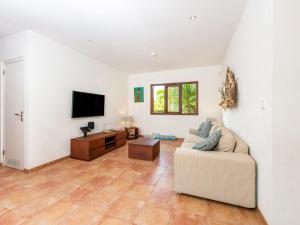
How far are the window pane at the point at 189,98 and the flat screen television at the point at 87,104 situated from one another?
9.52 feet

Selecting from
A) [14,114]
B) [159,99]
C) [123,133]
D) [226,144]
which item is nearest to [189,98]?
[159,99]

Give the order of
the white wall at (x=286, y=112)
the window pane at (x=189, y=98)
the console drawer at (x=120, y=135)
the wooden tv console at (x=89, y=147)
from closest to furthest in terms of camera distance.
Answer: the white wall at (x=286, y=112) < the wooden tv console at (x=89, y=147) < the console drawer at (x=120, y=135) < the window pane at (x=189, y=98)

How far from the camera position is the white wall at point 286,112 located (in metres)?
1.13

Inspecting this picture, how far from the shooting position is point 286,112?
1.20m

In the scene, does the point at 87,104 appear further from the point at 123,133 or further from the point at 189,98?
the point at 189,98

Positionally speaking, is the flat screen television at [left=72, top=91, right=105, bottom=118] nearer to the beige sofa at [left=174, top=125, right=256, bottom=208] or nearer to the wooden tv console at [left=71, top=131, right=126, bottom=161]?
the wooden tv console at [left=71, top=131, right=126, bottom=161]

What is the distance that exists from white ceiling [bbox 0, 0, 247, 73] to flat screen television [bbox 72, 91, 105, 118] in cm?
113

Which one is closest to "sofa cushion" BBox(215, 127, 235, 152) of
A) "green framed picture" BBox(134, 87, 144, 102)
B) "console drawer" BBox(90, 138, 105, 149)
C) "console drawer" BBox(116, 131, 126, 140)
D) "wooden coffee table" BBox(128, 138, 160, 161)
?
"wooden coffee table" BBox(128, 138, 160, 161)

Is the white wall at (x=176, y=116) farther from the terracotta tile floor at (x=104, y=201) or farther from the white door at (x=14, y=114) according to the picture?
the white door at (x=14, y=114)

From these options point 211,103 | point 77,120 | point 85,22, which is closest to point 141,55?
point 85,22

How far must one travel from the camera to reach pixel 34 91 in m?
2.69

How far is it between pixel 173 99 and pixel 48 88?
13.0ft

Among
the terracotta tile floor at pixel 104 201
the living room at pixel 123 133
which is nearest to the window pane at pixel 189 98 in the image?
the living room at pixel 123 133

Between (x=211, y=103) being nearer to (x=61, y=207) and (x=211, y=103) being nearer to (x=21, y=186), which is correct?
(x=61, y=207)
